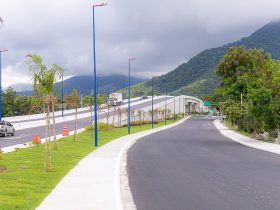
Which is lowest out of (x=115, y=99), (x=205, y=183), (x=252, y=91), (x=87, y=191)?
(x=205, y=183)

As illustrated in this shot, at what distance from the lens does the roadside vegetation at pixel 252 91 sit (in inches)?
1420

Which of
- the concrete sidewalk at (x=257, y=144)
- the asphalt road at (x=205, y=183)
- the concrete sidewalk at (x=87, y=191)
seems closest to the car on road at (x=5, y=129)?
the concrete sidewalk at (x=257, y=144)

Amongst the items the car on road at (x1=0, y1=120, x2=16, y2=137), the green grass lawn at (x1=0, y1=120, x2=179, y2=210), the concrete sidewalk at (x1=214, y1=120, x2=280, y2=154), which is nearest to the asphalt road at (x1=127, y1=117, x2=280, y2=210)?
the green grass lawn at (x1=0, y1=120, x2=179, y2=210)

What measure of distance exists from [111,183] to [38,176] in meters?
2.53

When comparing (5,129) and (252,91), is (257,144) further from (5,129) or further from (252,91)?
(5,129)

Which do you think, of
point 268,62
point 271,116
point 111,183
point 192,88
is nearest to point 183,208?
point 111,183

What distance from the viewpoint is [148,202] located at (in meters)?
11.1

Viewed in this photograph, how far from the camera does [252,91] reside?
36.8m

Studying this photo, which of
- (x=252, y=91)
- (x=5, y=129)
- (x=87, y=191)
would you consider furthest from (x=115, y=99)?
(x=87, y=191)

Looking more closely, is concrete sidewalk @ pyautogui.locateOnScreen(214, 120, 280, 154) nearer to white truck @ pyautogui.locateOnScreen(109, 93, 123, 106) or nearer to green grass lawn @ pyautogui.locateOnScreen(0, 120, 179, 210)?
green grass lawn @ pyautogui.locateOnScreen(0, 120, 179, 210)

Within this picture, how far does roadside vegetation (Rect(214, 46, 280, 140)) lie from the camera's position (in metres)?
36.1

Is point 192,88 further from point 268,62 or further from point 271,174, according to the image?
point 271,174

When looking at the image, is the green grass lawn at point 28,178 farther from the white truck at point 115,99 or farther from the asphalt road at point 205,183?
the white truck at point 115,99

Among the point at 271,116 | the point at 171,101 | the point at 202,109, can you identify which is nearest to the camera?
the point at 271,116
